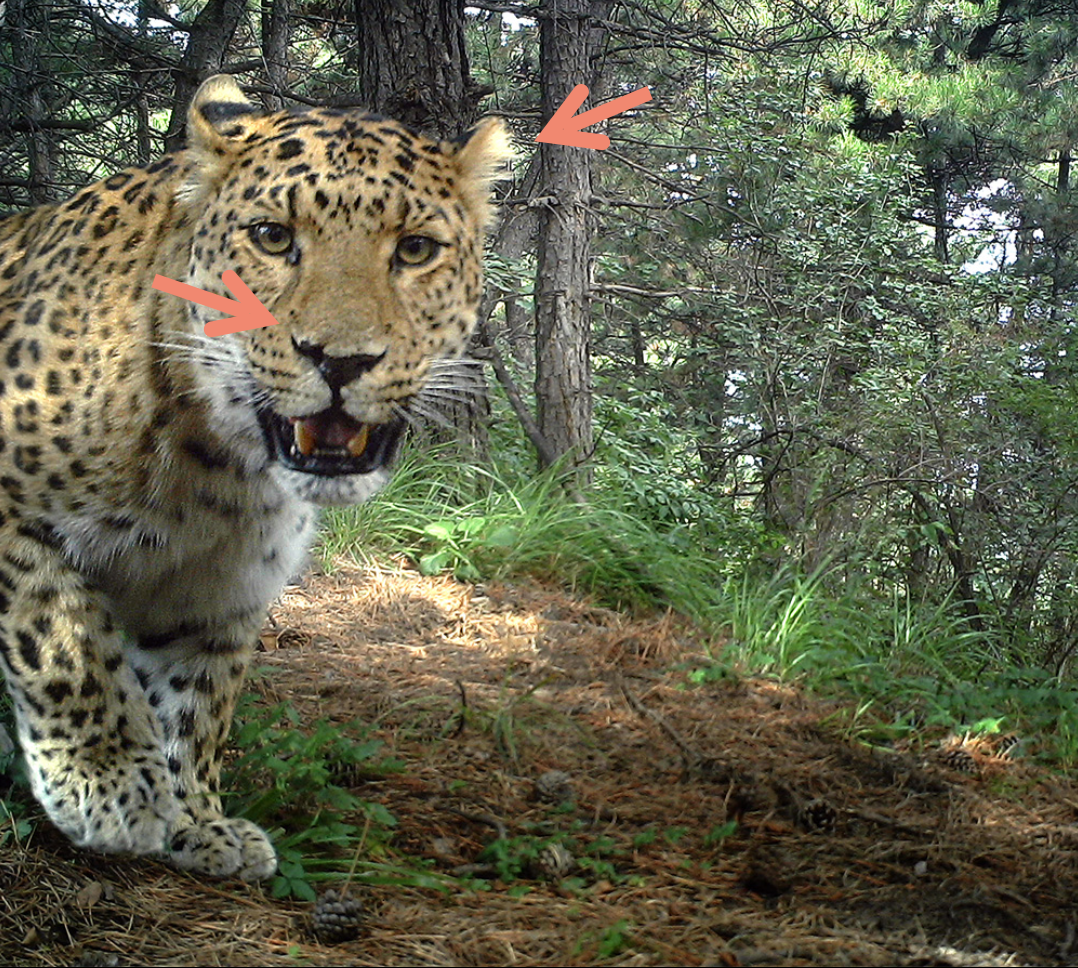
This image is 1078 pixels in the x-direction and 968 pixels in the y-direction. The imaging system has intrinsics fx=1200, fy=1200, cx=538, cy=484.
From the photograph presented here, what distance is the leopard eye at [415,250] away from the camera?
322 centimetres

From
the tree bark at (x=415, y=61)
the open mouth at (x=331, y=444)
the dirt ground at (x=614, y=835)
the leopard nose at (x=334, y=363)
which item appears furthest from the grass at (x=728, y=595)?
the leopard nose at (x=334, y=363)

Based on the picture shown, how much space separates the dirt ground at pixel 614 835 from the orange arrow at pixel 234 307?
4.71ft

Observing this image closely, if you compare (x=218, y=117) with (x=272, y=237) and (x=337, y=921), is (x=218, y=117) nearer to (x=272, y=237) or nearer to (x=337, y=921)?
(x=272, y=237)

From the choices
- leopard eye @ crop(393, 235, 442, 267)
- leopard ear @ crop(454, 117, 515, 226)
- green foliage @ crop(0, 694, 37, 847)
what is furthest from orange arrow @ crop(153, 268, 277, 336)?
green foliage @ crop(0, 694, 37, 847)

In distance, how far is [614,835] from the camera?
3.54m

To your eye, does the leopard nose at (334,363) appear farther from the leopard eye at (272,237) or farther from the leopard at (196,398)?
the leopard eye at (272,237)

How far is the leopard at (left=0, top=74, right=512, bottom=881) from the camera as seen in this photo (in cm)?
307

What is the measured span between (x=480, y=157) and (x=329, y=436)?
1.00 m

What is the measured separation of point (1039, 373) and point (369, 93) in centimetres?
547

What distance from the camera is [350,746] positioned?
12.1ft

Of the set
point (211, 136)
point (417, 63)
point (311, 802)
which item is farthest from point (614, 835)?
point (417, 63)

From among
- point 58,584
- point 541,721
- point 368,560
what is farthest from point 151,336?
point 368,560

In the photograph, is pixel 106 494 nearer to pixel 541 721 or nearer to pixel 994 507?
pixel 541 721

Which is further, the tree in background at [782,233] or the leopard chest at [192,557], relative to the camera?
the tree in background at [782,233]
